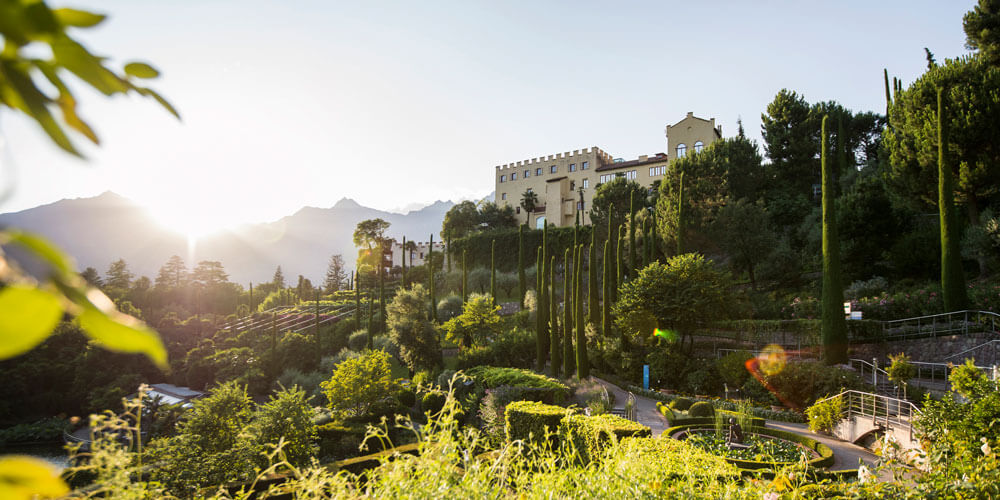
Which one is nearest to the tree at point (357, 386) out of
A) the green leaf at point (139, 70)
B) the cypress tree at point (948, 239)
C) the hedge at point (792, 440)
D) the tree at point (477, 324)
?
the tree at point (477, 324)

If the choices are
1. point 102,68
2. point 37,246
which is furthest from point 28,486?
point 102,68

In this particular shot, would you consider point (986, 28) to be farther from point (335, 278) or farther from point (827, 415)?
point (335, 278)

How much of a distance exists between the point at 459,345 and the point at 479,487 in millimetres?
29006

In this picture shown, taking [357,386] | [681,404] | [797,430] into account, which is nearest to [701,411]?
[681,404]

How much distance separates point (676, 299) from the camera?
2183cm

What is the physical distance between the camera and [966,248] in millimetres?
21734

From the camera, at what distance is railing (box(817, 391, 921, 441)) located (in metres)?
11.0

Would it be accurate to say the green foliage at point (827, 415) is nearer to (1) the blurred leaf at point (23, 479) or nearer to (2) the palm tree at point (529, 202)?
(1) the blurred leaf at point (23, 479)

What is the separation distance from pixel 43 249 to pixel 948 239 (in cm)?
2568

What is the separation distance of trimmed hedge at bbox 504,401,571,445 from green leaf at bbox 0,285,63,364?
37.6ft

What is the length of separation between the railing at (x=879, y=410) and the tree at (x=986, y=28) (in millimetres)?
19118

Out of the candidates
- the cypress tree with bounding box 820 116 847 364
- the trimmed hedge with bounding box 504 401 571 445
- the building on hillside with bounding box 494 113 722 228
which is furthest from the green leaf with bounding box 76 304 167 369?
the building on hillside with bounding box 494 113 722 228

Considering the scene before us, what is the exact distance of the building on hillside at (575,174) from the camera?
49.2 m

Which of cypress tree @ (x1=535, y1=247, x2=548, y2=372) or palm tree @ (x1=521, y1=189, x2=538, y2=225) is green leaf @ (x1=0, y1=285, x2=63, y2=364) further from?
palm tree @ (x1=521, y1=189, x2=538, y2=225)
